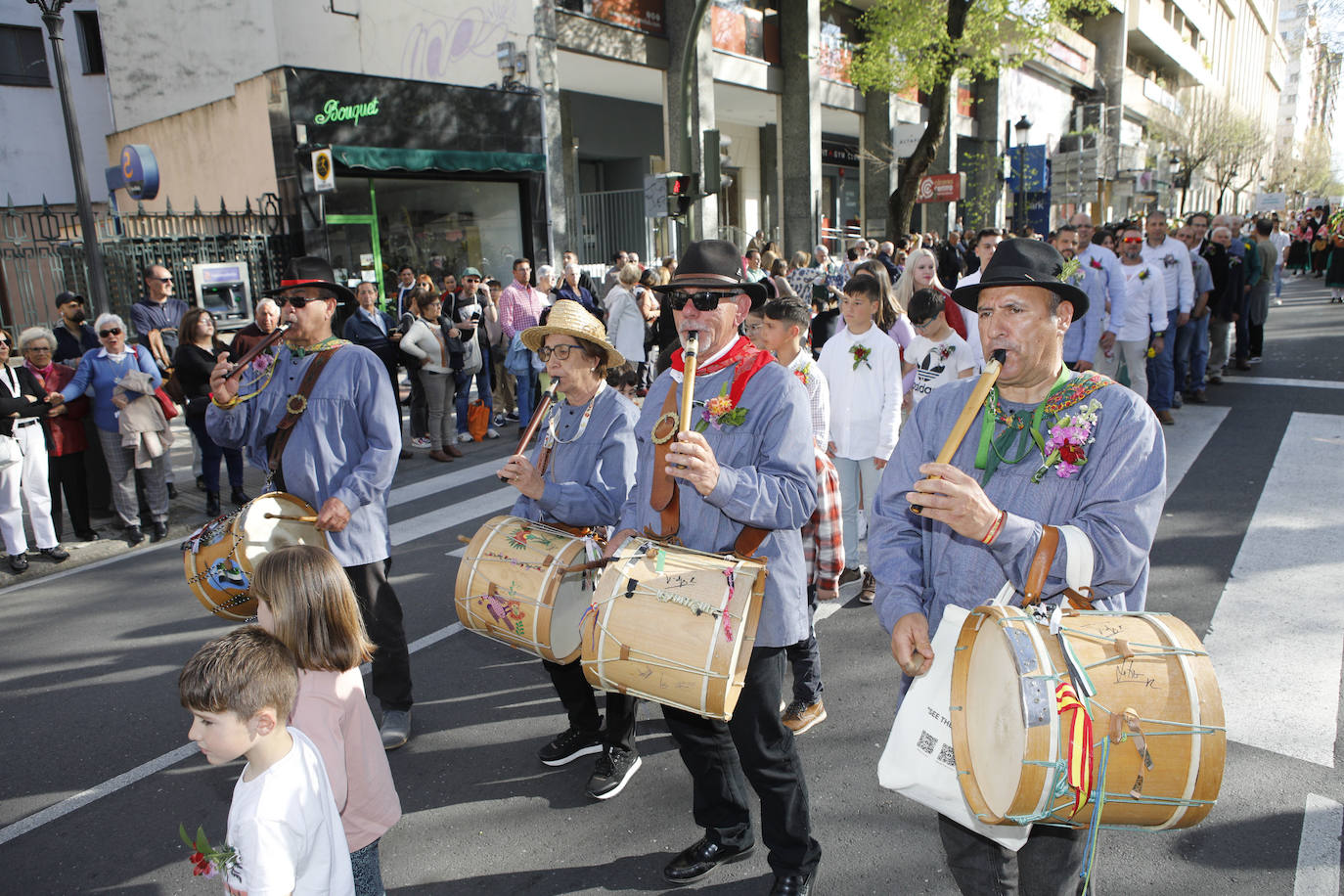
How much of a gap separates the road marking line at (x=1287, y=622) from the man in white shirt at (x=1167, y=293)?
2.47 metres

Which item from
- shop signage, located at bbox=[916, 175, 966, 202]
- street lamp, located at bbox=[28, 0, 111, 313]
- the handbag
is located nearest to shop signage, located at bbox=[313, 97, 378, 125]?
street lamp, located at bbox=[28, 0, 111, 313]

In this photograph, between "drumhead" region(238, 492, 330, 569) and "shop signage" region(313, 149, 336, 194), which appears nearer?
"drumhead" region(238, 492, 330, 569)

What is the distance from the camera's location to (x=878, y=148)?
2848 centimetres

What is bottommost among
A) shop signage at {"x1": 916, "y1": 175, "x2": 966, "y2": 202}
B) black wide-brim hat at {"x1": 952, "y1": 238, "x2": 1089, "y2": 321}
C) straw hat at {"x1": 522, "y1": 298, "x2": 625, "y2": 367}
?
straw hat at {"x1": 522, "y1": 298, "x2": 625, "y2": 367}

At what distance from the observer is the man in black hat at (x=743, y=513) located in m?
2.82

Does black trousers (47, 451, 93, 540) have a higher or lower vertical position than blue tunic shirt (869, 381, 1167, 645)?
lower

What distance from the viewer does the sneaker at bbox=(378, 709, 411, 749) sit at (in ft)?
13.6

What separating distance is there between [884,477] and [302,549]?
5.76 ft

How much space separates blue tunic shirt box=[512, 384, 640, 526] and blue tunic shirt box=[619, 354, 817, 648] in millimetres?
592

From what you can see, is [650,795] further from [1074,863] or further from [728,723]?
[1074,863]

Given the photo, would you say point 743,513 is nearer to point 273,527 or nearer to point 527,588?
point 527,588

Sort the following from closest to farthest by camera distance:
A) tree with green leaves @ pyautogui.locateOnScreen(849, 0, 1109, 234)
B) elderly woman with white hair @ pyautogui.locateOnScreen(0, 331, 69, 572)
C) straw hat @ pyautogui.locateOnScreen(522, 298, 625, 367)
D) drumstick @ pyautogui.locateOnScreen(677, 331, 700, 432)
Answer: drumstick @ pyautogui.locateOnScreen(677, 331, 700, 432) → straw hat @ pyautogui.locateOnScreen(522, 298, 625, 367) → elderly woman with white hair @ pyautogui.locateOnScreen(0, 331, 69, 572) → tree with green leaves @ pyautogui.locateOnScreen(849, 0, 1109, 234)

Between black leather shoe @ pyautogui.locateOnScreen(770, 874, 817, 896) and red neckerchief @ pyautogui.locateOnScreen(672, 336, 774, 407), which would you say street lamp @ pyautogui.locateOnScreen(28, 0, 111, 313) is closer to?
red neckerchief @ pyautogui.locateOnScreen(672, 336, 774, 407)

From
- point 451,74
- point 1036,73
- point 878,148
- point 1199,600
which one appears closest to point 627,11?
point 451,74
